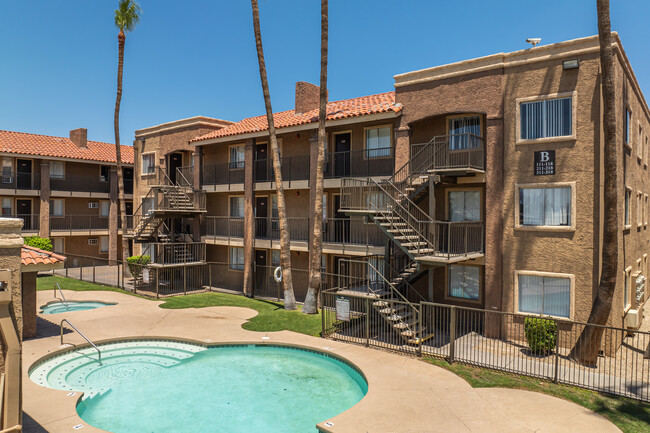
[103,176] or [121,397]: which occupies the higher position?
[103,176]

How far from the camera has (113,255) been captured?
36.8 meters

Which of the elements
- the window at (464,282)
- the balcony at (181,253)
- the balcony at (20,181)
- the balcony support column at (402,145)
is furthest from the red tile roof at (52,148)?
the window at (464,282)

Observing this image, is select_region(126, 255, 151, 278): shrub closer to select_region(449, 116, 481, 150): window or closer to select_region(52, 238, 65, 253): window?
select_region(52, 238, 65, 253): window

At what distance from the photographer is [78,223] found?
3597cm

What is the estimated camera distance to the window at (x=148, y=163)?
31.1 metres

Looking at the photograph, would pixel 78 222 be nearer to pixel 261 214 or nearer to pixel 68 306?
pixel 68 306

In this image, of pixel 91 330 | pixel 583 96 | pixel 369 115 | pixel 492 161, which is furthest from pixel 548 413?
pixel 91 330

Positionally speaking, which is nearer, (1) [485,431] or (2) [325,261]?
(1) [485,431]

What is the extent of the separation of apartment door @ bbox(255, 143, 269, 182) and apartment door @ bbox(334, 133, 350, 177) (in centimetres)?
443

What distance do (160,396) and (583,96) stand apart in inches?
631

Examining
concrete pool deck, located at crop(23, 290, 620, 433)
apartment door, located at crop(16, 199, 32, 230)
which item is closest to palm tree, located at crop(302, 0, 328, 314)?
concrete pool deck, located at crop(23, 290, 620, 433)

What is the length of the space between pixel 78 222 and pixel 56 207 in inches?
76.4

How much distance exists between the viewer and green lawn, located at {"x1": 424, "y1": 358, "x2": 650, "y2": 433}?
32.3 ft

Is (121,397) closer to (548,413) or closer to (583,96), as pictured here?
(548,413)
